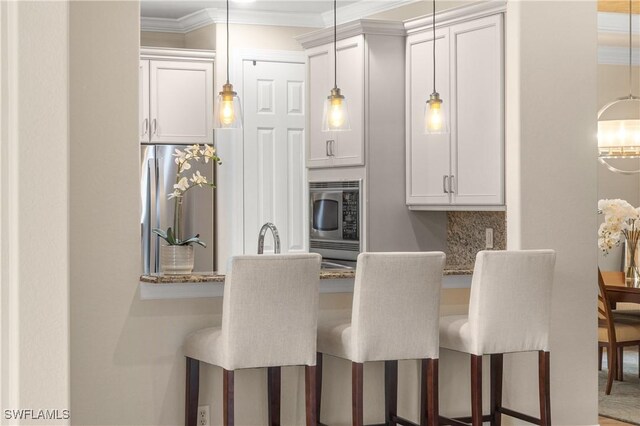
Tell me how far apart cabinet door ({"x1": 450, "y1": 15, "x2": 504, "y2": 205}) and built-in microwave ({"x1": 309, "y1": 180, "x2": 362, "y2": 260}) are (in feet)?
2.38

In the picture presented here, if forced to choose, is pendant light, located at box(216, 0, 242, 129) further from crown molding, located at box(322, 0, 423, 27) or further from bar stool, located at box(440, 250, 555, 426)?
crown molding, located at box(322, 0, 423, 27)

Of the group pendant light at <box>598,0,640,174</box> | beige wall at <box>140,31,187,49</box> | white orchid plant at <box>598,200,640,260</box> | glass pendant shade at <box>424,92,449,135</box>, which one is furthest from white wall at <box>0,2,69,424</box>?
pendant light at <box>598,0,640,174</box>

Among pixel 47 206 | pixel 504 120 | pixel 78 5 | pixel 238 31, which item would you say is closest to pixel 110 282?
pixel 47 206

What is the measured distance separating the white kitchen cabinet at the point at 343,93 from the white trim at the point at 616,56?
3.56 metres

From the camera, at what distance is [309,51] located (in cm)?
639

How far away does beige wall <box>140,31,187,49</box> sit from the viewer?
761cm

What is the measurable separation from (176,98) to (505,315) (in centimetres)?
380

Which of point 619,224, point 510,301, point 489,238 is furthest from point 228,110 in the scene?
point 619,224

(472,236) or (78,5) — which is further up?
(78,5)

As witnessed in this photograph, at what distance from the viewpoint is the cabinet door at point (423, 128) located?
551 centimetres

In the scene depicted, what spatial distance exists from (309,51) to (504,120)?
1796 millimetres

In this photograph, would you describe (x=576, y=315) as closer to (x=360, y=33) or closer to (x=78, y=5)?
(x=360, y=33)

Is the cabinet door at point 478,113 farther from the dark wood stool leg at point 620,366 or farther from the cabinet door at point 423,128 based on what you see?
the dark wood stool leg at point 620,366

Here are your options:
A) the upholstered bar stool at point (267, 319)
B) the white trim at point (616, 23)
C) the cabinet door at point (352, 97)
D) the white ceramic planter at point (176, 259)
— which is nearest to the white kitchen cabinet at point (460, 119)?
the cabinet door at point (352, 97)
